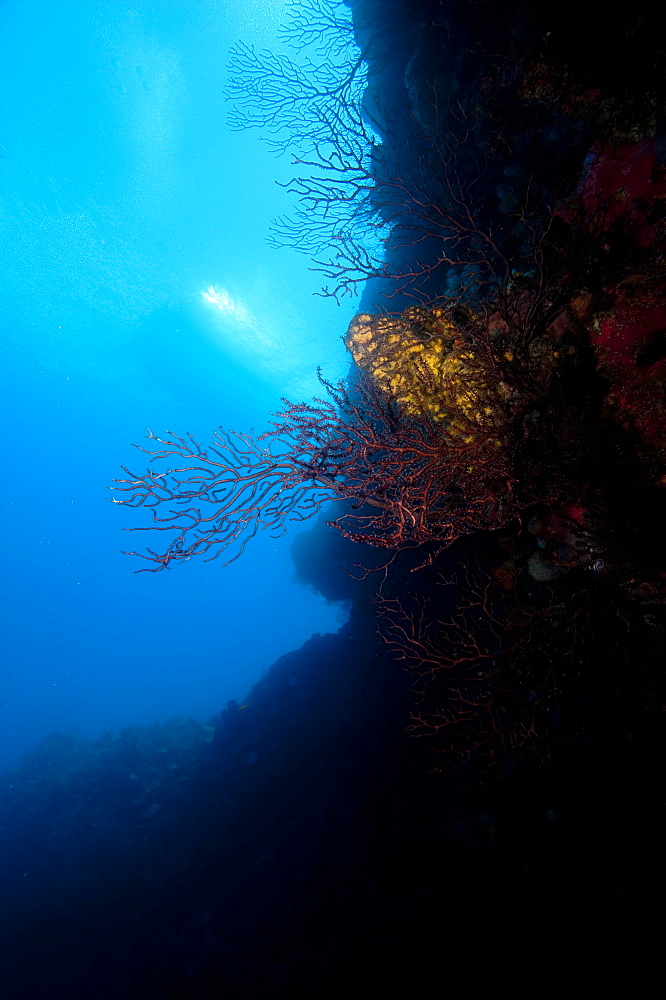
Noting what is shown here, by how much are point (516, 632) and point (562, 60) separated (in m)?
6.78

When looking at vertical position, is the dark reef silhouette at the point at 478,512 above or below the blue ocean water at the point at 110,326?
below

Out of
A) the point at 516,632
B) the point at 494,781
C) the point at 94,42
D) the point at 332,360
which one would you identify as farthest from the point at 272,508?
the point at 332,360

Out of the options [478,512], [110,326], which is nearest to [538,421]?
[478,512]

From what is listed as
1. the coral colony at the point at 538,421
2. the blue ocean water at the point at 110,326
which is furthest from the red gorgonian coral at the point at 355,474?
the blue ocean water at the point at 110,326

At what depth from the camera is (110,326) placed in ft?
138

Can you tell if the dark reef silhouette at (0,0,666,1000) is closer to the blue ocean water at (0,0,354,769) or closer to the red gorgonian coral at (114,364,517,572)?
the red gorgonian coral at (114,364,517,572)

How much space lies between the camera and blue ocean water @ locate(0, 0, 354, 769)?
31.2 metres

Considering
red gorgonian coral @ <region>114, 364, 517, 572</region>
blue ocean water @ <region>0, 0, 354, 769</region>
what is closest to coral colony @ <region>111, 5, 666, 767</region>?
red gorgonian coral @ <region>114, 364, 517, 572</region>

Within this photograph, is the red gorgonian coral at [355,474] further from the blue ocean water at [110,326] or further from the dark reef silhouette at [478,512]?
the blue ocean water at [110,326]

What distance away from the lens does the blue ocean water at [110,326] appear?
31.2m

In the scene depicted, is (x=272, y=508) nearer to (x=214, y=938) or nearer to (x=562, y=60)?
(x=562, y=60)

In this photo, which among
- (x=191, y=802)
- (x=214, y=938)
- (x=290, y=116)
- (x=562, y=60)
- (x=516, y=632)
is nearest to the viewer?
(x=562, y=60)

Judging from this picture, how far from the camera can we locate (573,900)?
4.70 meters

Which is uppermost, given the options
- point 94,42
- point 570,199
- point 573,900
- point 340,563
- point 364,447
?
point 94,42
